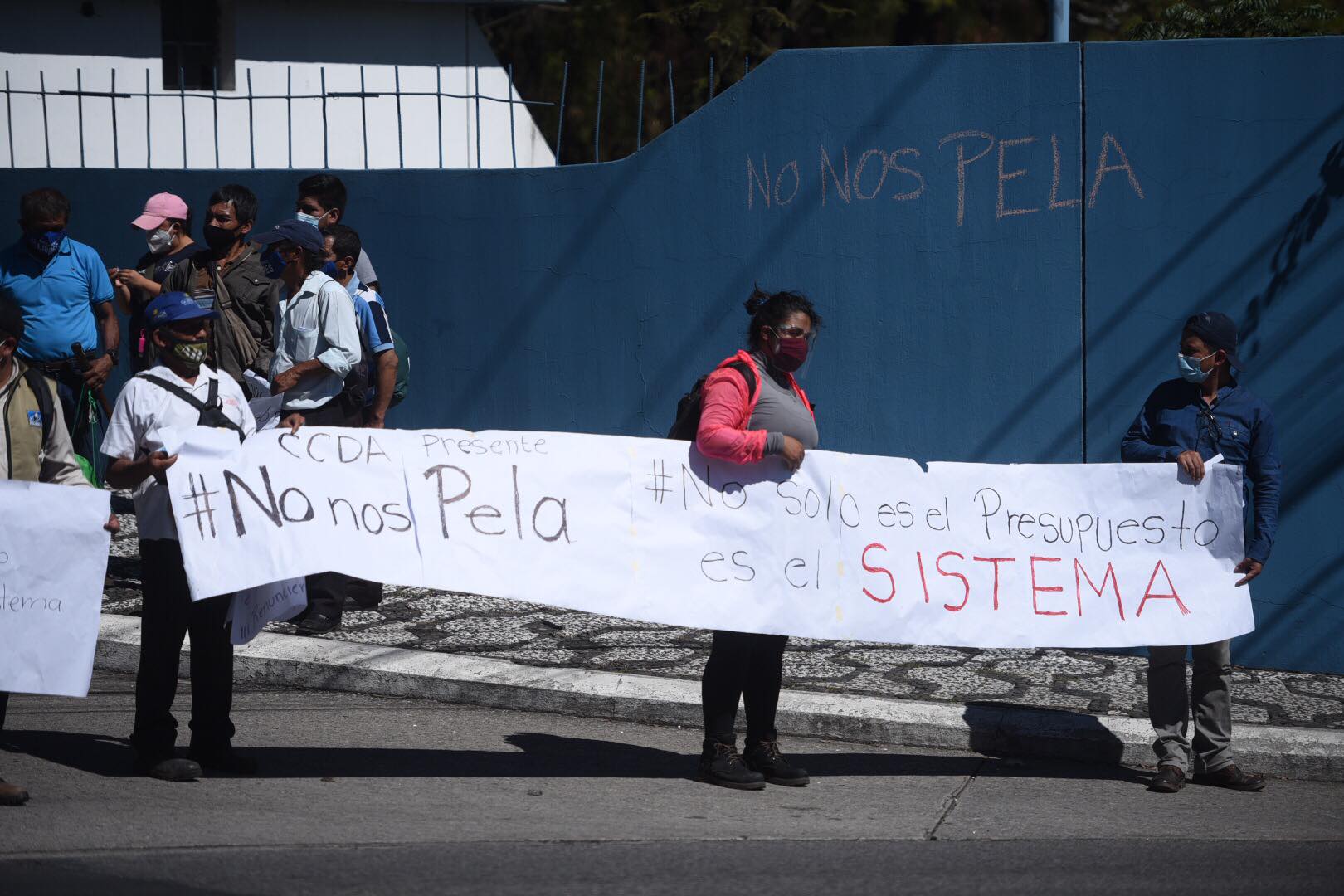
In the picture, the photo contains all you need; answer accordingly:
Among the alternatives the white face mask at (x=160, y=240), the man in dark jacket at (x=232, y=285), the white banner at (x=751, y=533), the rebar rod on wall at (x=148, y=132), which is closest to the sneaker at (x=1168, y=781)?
the white banner at (x=751, y=533)

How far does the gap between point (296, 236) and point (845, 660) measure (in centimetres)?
331

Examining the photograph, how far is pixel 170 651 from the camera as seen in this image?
5.67 metres

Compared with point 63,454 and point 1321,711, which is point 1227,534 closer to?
point 1321,711

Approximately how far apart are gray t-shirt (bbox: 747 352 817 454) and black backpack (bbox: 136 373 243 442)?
190 centimetres

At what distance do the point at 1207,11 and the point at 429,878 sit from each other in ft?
25.6

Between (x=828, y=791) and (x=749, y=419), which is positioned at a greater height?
(x=749, y=419)

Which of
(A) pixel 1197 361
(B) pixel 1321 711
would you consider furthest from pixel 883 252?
(B) pixel 1321 711

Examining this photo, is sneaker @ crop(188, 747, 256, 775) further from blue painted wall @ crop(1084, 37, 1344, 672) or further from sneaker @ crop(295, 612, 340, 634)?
blue painted wall @ crop(1084, 37, 1344, 672)

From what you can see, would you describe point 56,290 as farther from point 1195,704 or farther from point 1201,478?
point 1195,704

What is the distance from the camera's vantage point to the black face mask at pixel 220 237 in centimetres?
796

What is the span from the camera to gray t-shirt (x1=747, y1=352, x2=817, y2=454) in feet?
19.0

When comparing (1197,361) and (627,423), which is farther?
(627,423)

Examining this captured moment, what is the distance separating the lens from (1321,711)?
6.94 meters

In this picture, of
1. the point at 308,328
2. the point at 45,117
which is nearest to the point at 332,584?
the point at 308,328
